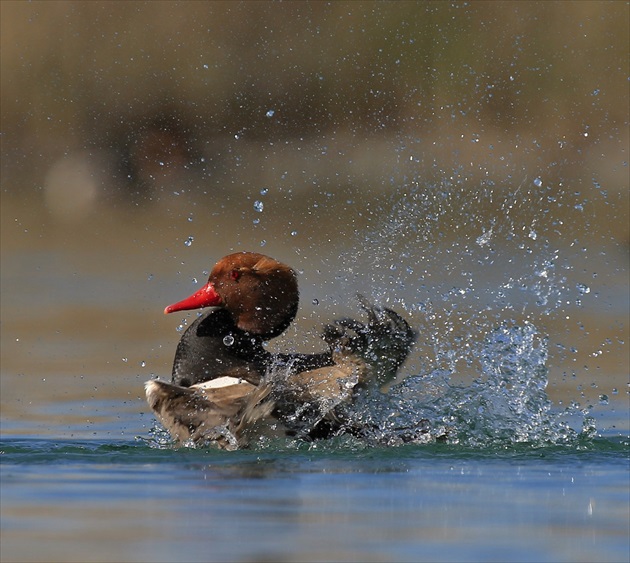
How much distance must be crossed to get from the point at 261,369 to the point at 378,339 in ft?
1.71

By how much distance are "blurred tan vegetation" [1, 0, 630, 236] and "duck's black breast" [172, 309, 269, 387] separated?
7462 mm

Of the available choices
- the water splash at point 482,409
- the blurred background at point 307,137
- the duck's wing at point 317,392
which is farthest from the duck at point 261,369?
the blurred background at point 307,137

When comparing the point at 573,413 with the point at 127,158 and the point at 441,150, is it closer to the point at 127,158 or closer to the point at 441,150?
the point at 441,150

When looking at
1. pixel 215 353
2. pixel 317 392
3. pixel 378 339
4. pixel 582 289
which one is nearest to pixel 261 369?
pixel 215 353

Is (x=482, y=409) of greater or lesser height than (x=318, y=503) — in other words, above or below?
above

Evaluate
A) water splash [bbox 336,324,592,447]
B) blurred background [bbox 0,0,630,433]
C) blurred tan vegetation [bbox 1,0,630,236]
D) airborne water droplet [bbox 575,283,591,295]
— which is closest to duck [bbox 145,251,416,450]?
water splash [bbox 336,324,592,447]

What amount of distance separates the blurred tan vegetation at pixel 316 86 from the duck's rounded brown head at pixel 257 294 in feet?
24.0

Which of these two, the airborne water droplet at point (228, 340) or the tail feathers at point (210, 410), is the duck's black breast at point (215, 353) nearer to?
the airborne water droplet at point (228, 340)

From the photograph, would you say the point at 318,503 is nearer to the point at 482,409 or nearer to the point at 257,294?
the point at 482,409

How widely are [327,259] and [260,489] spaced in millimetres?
6891

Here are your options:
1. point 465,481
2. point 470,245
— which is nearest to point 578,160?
point 470,245

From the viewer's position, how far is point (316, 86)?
15336 mm

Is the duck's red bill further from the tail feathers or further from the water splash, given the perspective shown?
the water splash

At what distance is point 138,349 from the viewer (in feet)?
A: 30.7
